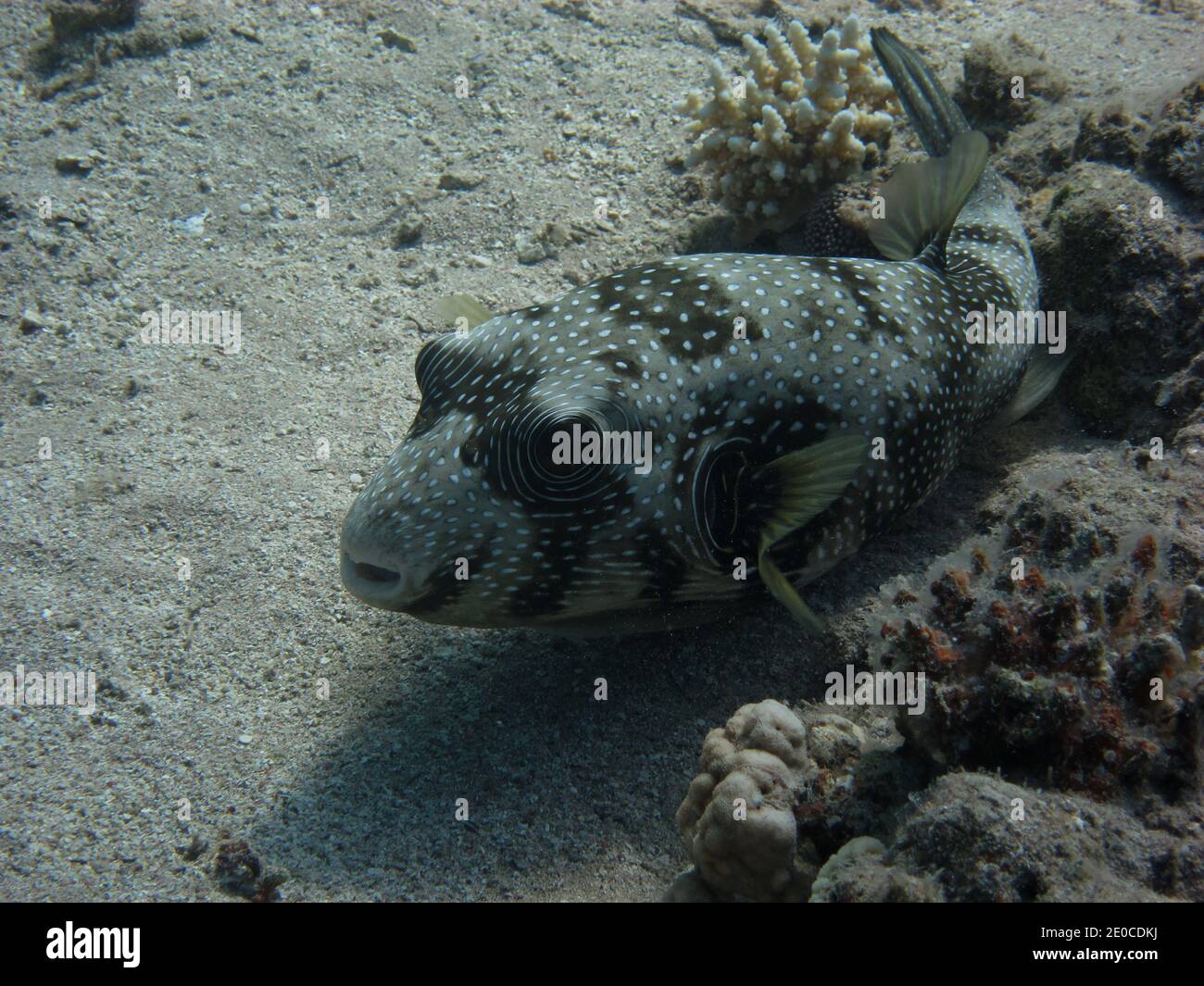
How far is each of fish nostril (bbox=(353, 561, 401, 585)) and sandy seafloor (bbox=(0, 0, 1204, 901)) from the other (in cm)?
85

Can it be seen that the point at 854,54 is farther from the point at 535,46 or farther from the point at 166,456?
the point at 166,456

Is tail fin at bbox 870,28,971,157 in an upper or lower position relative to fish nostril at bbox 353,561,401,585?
upper

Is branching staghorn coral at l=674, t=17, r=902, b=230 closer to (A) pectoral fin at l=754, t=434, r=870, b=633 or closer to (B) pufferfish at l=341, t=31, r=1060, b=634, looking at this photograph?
(B) pufferfish at l=341, t=31, r=1060, b=634

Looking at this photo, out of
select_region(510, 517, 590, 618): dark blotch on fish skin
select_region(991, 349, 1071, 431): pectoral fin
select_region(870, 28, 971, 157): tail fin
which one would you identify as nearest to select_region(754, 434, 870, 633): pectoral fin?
select_region(510, 517, 590, 618): dark blotch on fish skin

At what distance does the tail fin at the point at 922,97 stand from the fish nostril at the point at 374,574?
4498 mm

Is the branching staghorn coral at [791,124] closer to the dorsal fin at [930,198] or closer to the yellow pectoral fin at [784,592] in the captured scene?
the dorsal fin at [930,198]

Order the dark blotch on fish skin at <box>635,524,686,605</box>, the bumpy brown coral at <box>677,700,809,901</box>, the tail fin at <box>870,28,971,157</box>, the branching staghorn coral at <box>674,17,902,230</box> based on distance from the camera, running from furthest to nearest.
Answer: the branching staghorn coral at <box>674,17,902,230</box> → the tail fin at <box>870,28,971,157</box> → the dark blotch on fish skin at <box>635,524,686,605</box> → the bumpy brown coral at <box>677,700,809,901</box>

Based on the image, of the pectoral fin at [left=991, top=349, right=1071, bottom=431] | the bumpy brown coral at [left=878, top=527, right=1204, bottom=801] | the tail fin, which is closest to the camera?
the bumpy brown coral at [left=878, top=527, right=1204, bottom=801]

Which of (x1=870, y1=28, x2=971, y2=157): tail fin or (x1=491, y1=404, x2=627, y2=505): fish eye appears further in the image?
(x1=870, y1=28, x2=971, y2=157): tail fin

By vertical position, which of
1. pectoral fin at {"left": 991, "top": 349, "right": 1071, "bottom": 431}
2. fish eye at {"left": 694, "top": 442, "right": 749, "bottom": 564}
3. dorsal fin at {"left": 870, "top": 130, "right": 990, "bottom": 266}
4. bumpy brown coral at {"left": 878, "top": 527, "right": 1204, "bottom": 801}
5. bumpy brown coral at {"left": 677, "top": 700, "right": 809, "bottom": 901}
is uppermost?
dorsal fin at {"left": 870, "top": 130, "right": 990, "bottom": 266}

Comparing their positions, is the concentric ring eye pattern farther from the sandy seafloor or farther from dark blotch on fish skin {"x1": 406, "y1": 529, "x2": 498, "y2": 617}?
the sandy seafloor

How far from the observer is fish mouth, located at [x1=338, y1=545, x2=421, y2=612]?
10.0 ft

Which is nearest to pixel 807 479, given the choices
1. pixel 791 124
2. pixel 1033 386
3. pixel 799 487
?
pixel 799 487
